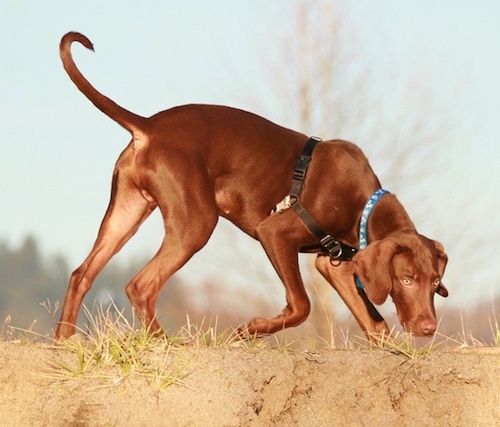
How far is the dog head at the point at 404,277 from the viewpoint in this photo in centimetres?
623

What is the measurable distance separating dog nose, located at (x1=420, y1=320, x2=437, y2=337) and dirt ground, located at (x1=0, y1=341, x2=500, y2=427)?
110 centimetres

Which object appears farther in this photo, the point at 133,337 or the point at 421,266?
the point at 421,266

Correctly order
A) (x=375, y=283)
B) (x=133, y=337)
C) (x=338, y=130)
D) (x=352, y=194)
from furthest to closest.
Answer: (x=338, y=130), (x=352, y=194), (x=375, y=283), (x=133, y=337)

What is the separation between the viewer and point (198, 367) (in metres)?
4.57

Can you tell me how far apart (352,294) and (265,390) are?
8.09 feet

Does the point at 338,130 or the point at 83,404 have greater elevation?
the point at 338,130

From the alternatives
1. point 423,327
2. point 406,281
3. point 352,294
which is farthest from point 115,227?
point 423,327

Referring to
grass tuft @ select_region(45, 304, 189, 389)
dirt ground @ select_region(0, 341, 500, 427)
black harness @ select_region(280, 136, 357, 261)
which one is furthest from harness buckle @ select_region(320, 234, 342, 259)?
grass tuft @ select_region(45, 304, 189, 389)

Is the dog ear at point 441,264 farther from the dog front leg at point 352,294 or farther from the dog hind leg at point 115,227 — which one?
the dog hind leg at point 115,227

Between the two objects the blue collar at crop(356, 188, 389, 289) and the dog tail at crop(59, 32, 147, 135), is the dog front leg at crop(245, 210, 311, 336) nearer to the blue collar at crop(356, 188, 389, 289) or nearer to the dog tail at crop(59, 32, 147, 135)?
the blue collar at crop(356, 188, 389, 289)

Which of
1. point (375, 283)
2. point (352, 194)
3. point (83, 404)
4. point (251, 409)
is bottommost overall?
point (83, 404)

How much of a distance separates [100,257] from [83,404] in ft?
6.80

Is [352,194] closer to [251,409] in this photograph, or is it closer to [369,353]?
[369,353]

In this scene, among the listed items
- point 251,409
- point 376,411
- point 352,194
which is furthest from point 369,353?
point 352,194
